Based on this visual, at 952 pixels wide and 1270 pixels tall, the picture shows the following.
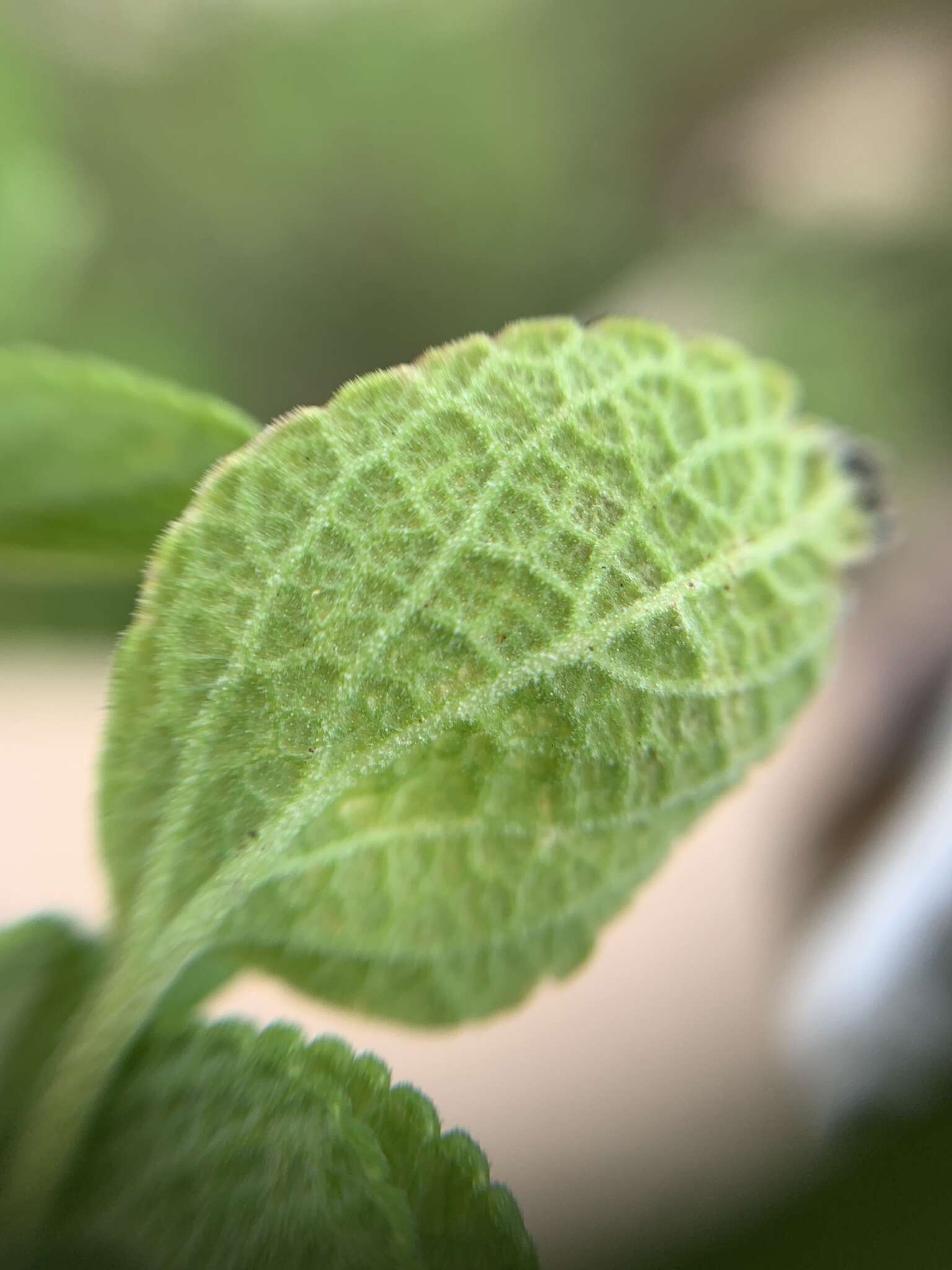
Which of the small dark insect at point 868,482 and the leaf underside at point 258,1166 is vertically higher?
the small dark insect at point 868,482

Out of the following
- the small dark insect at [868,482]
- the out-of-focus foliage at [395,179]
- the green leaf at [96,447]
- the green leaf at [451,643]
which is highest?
the out-of-focus foliage at [395,179]

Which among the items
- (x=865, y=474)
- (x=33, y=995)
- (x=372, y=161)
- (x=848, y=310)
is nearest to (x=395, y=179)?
(x=372, y=161)

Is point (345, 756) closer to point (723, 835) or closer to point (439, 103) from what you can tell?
point (723, 835)

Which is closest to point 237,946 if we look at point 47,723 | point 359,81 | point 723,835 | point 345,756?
point 345,756

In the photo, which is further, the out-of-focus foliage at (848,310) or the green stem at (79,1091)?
the out-of-focus foliage at (848,310)

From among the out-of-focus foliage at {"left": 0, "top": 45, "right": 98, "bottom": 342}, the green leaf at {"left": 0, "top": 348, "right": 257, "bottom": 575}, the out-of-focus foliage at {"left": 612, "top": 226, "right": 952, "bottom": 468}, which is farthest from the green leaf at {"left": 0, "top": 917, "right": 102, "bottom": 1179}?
the out-of-focus foliage at {"left": 612, "top": 226, "right": 952, "bottom": 468}

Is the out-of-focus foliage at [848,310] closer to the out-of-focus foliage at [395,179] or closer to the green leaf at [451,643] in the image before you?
the out-of-focus foliage at [395,179]

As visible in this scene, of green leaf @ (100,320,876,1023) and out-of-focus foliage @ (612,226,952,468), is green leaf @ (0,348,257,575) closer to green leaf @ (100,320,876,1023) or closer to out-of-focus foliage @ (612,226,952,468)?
green leaf @ (100,320,876,1023)

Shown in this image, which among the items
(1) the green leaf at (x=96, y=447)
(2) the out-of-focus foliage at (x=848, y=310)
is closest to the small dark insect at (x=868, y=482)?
(1) the green leaf at (x=96, y=447)
